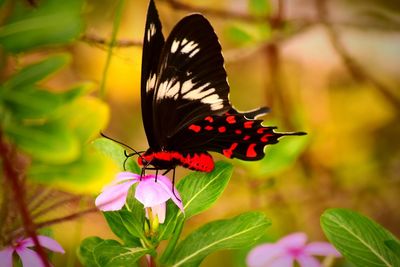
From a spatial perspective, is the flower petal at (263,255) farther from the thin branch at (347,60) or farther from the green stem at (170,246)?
the thin branch at (347,60)

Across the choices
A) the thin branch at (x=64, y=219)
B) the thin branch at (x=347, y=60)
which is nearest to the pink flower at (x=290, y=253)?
the thin branch at (x=64, y=219)

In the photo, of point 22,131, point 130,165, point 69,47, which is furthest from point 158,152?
point 69,47

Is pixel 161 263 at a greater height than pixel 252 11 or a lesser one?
lesser

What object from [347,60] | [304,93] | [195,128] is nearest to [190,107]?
[195,128]

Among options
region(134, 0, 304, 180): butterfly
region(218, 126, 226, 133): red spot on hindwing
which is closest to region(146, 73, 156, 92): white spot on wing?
region(134, 0, 304, 180): butterfly

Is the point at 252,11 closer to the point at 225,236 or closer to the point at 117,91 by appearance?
the point at 117,91

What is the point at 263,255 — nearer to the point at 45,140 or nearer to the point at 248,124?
the point at 248,124

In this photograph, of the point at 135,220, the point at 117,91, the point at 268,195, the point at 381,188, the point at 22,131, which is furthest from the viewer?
the point at 117,91
